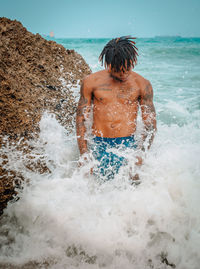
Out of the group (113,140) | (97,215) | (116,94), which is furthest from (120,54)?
(97,215)

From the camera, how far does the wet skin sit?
186 cm

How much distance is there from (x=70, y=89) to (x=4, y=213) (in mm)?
1697

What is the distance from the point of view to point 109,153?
6.56 ft

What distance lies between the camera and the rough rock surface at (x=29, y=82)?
5.90ft

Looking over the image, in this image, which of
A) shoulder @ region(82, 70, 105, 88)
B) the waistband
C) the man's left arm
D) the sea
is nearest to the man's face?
shoulder @ region(82, 70, 105, 88)

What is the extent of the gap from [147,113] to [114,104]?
38cm

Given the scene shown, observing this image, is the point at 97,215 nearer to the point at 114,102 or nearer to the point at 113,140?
the point at 113,140

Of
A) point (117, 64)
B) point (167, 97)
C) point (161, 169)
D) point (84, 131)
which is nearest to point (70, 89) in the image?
point (84, 131)

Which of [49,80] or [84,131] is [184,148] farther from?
[49,80]

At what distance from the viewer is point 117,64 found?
1694mm

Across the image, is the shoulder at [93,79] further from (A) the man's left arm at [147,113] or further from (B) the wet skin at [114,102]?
(A) the man's left arm at [147,113]

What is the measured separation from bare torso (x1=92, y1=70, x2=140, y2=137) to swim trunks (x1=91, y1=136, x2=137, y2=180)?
7 cm

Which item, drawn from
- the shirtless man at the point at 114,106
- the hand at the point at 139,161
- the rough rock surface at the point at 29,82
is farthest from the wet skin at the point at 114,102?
the rough rock surface at the point at 29,82

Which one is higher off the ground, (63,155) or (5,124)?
(5,124)
